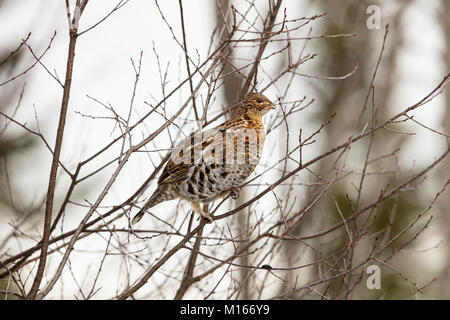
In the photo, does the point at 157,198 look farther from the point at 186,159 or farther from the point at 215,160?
the point at 215,160

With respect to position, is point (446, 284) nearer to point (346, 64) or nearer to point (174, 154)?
point (346, 64)

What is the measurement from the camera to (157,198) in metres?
5.32

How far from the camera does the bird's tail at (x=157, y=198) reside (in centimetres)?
523

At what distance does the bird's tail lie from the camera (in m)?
5.23

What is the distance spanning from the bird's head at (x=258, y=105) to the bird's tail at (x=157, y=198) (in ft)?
3.23

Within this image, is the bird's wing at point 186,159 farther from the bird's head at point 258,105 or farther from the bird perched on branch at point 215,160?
the bird's head at point 258,105

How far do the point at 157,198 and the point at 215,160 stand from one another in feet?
2.28

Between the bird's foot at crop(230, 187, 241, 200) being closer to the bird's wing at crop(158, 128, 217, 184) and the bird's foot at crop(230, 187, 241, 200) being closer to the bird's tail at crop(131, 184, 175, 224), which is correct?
the bird's wing at crop(158, 128, 217, 184)

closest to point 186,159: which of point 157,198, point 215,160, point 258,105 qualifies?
point 215,160

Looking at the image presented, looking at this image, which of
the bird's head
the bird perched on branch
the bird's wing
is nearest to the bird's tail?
the bird perched on branch

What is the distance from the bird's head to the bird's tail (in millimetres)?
985
